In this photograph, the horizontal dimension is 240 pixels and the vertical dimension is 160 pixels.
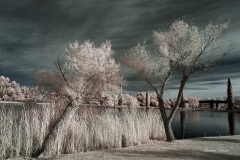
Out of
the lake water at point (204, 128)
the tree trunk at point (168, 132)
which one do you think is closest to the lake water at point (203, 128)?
the lake water at point (204, 128)

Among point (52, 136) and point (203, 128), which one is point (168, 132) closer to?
point (52, 136)

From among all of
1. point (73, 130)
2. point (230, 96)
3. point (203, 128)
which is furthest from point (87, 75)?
point (230, 96)

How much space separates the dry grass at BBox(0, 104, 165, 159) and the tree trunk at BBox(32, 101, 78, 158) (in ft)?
0.40

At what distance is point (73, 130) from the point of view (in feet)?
30.7

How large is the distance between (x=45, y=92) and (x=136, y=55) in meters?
5.26

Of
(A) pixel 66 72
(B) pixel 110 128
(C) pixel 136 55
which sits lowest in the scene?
(B) pixel 110 128

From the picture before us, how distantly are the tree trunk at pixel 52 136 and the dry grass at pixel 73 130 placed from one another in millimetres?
123

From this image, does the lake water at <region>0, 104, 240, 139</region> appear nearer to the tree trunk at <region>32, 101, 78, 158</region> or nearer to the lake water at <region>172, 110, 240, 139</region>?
the lake water at <region>172, 110, 240, 139</region>

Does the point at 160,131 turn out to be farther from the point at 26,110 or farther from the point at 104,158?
the point at 26,110

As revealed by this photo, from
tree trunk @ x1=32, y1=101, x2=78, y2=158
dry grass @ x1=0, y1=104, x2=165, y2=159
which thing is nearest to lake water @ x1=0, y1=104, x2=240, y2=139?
dry grass @ x1=0, y1=104, x2=165, y2=159

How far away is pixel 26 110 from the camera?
956 centimetres

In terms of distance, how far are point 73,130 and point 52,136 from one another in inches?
36.6

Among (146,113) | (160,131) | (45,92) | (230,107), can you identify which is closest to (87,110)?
(45,92)

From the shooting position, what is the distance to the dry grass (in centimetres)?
836
